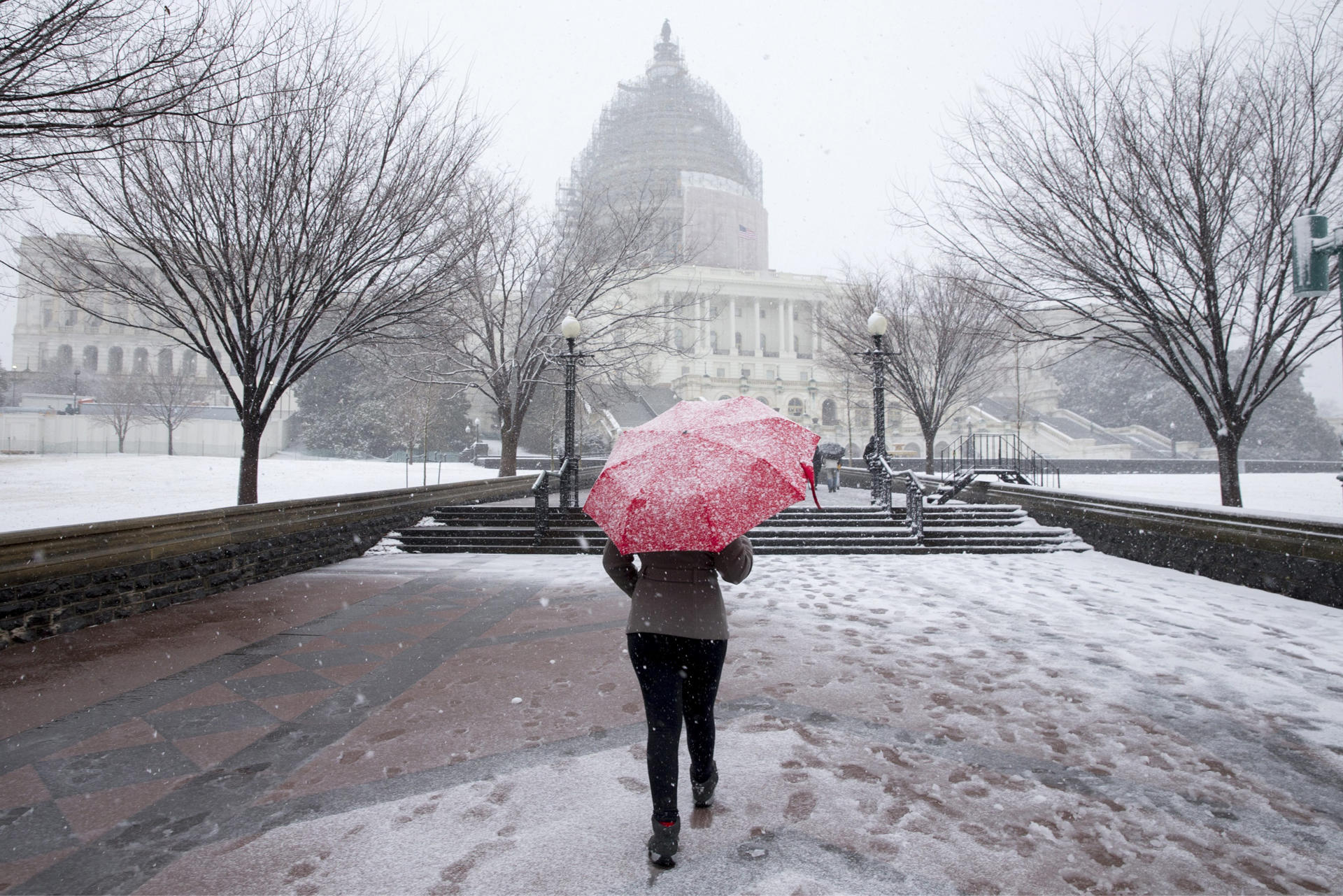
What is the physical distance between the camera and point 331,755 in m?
3.79

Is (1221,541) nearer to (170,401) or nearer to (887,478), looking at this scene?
(887,478)

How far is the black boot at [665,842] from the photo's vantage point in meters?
2.68

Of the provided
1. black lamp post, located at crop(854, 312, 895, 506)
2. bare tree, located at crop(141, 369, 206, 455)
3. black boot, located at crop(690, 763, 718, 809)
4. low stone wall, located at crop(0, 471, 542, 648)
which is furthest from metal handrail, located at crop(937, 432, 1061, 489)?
bare tree, located at crop(141, 369, 206, 455)

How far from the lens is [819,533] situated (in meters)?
12.1

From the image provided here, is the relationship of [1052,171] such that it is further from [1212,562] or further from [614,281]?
[614,281]

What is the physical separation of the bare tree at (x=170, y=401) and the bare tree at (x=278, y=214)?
33.5m

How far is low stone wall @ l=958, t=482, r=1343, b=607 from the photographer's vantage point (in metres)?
7.46

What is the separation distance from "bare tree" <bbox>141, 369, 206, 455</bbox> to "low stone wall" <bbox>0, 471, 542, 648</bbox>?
36324 millimetres

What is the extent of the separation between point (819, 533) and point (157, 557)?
9490 mm

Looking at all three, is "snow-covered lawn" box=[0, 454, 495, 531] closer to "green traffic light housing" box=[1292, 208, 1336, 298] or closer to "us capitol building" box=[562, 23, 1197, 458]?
"green traffic light housing" box=[1292, 208, 1336, 298]

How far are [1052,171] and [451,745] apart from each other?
1194 centimetres

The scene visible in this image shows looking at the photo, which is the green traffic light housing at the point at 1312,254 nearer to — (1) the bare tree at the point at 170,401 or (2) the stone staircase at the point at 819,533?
(2) the stone staircase at the point at 819,533

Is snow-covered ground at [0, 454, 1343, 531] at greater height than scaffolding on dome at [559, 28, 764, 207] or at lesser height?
lesser

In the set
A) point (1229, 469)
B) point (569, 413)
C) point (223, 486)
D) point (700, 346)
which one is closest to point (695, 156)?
point (700, 346)
